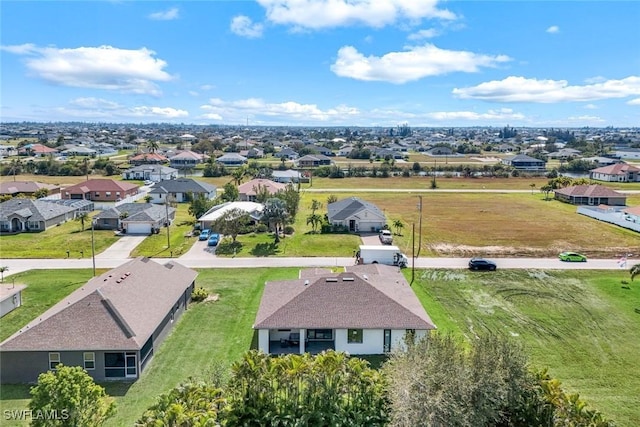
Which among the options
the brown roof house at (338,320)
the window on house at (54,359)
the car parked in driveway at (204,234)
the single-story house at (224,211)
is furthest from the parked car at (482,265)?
the window on house at (54,359)

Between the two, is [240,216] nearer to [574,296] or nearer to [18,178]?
[574,296]

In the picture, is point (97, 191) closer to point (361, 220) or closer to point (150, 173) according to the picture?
point (150, 173)

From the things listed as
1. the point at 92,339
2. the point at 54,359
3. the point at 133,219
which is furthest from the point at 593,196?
the point at 54,359

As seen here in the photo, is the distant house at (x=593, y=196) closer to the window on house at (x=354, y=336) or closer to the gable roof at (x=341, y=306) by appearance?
the gable roof at (x=341, y=306)

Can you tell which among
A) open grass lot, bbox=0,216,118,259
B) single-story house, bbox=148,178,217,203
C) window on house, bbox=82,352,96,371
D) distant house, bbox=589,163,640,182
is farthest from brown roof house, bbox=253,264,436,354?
distant house, bbox=589,163,640,182

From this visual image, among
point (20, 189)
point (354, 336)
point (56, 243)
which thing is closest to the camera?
point (354, 336)

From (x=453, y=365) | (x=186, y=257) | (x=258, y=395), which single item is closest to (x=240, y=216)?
(x=186, y=257)
